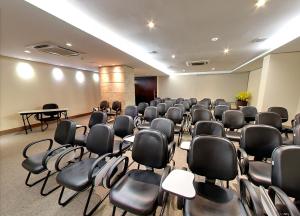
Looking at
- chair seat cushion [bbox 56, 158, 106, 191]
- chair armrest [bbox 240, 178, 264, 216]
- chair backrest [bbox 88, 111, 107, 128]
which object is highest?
chair backrest [bbox 88, 111, 107, 128]

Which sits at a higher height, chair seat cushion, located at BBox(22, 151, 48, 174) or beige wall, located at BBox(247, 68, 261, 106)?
beige wall, located at BBox(247, 68, 261, 106)

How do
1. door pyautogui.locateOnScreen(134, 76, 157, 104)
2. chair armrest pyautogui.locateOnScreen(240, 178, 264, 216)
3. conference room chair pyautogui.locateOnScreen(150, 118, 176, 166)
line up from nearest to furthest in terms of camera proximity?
chair armrest pyautogui.locateOnScreen(240, 178, 264, 216) < conference room chair pyautogui.locateOnScreen(150, 118, 176, 166) < door pyautogui.locateOnScreen(134, 76, 157, 104)

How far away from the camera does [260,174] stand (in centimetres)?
167

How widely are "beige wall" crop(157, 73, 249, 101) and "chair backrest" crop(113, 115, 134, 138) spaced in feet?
30.8

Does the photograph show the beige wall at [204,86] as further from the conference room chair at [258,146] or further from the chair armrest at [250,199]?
the chair armrest at [250,199]

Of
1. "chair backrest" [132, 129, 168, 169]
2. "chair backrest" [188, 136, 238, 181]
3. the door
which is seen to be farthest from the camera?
the door

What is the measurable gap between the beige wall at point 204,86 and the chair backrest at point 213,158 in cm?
1036

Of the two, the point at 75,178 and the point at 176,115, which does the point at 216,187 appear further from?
the point at 176,115

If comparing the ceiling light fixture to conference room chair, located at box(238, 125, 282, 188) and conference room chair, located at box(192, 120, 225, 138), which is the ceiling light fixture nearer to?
conference room chair, located at box(192, 120, 225, 138)

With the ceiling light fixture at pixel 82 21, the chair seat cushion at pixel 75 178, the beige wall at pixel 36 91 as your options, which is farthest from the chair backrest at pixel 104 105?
the chair seat cushion at pixel 75 178

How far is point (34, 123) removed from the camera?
5.89m

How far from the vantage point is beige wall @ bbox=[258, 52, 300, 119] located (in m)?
4.48

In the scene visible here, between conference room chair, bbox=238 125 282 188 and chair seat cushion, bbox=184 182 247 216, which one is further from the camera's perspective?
conference room chair, bbox=238 125 282 188

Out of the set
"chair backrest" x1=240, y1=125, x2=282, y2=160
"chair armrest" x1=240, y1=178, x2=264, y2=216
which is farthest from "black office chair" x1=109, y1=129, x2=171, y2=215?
"chair backrest" x1=240, y1=125, x2=282, y2=160
